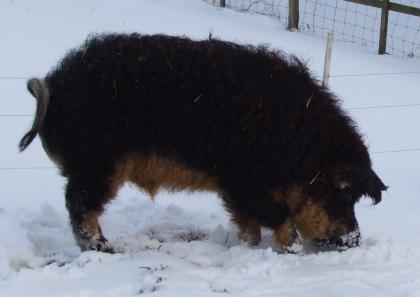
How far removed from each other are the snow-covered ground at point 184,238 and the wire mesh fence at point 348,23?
4.29 m

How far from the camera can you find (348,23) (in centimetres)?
1527

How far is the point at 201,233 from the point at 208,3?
9.68m

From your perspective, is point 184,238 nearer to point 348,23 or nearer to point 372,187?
point 372,187

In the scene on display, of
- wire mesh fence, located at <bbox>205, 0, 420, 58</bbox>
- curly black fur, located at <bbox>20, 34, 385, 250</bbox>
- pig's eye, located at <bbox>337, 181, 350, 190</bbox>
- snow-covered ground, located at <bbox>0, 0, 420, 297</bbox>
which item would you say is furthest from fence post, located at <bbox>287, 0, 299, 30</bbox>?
pig's eye, located at <bbox>337, 181, 350, 190</bbox>

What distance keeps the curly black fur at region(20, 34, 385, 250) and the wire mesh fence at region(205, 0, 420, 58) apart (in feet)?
26.0

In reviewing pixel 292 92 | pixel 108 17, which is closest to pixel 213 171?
pixel 292 92

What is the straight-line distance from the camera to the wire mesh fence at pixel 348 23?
531 inches

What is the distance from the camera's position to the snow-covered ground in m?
3.83

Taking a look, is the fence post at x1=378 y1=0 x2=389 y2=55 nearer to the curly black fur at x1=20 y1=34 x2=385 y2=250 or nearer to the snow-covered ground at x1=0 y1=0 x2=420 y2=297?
the snow-covered ground at x1=0 y1=0 x2=420 y2=297

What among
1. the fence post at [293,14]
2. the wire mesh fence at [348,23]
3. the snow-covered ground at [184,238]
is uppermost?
the fence post at [293,14]

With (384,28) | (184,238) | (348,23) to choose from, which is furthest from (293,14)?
(184,238)

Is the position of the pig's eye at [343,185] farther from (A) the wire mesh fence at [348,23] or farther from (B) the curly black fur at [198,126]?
(A) the wire mesh fence at [348,23]

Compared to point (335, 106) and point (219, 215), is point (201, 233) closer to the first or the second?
point (219, 215)

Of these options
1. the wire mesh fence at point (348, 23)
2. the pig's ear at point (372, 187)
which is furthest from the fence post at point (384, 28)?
the pig's ear at point (372, 187)
